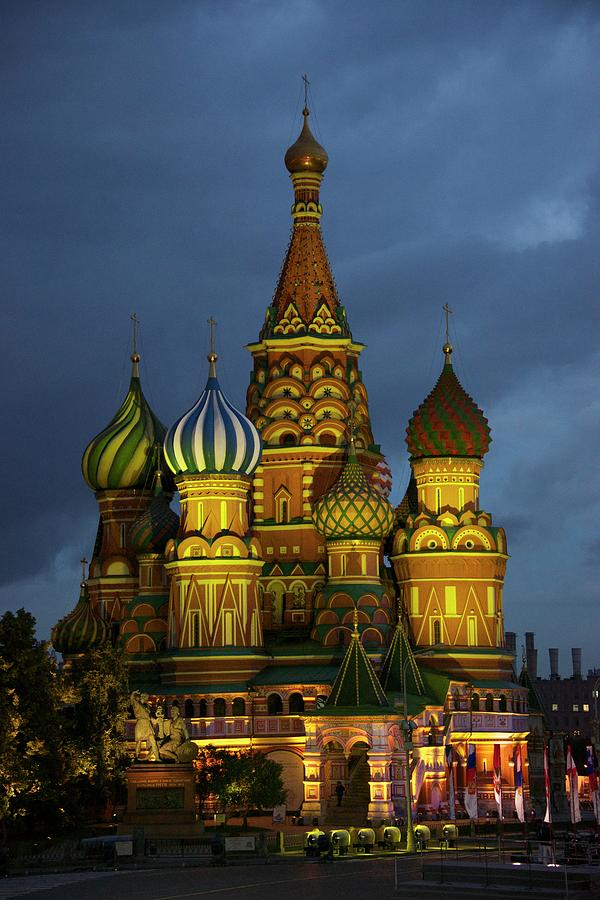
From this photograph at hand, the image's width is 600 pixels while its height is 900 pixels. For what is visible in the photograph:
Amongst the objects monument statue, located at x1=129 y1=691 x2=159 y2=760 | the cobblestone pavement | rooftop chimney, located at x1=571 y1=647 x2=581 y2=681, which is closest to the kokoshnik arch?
monument statue, located at x1=129 y1=691 x2=159 y2=760

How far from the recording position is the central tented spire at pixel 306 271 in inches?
3757

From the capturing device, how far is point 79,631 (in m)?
94.1

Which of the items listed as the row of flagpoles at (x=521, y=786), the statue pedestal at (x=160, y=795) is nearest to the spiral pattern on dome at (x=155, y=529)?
the statue pedestal at (x=160, y=795)

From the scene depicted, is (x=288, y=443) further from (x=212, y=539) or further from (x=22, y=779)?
(x=22, y=779)

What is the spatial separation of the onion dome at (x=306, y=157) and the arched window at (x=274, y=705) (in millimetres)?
26125

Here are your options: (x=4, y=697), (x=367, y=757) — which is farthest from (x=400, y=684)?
(x=4, y=697)

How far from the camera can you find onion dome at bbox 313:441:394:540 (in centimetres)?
8862

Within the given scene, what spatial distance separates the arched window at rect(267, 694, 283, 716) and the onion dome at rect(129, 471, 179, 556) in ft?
32.8

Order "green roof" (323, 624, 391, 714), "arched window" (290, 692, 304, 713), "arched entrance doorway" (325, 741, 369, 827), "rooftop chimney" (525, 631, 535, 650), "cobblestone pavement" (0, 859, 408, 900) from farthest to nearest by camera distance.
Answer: "rooftop chimney" (525, 631, 535, 650) < "arched window" (290, 692, 304, 713) < "arched entrance doorway" (325, 741, 369, 827) < "green roof" (323, 624, 391, 714) < "cobblestone pavement" (0, 859, 408, 900)

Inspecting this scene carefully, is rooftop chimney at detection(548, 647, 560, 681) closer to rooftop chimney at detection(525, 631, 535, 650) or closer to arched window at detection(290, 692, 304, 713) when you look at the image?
rooftop chimney at detection(525, 631, 535, 650)

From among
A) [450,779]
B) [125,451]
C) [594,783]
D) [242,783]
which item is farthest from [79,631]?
[594,783]

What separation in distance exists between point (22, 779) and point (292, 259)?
3632cm

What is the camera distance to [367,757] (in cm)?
8162

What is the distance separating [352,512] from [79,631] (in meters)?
15.0
